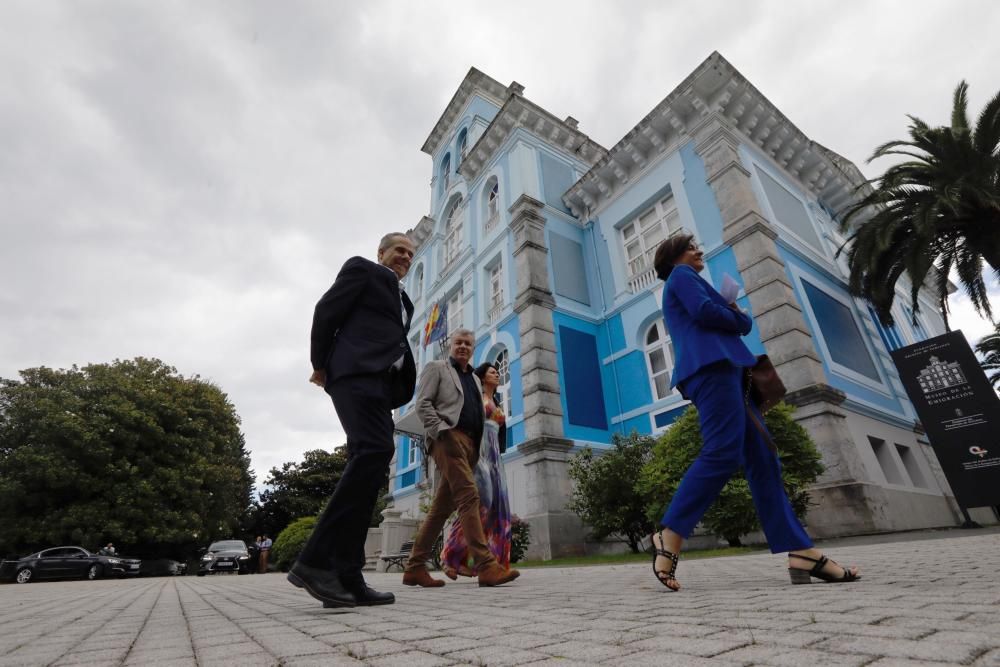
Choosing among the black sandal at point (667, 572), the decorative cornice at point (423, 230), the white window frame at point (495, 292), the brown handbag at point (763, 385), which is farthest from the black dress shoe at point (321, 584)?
the decorative cornice at point (423, 230)

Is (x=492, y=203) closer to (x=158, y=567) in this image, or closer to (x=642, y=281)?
(x=642, y=281)

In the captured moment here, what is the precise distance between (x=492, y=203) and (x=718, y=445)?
16493mm

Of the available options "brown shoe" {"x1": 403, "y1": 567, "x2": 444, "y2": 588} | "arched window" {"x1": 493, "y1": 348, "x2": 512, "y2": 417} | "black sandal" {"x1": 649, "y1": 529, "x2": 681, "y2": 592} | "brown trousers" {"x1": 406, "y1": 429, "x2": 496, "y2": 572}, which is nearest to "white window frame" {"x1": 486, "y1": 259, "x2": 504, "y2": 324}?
"arched window" {"x1": 493, "y1": 348, "x2": 512, "y2": 417}

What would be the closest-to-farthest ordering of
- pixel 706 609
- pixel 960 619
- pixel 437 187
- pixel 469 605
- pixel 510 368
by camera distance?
pixel 960 619
pixel 706 609
pixel 469 605
pixel 510 368
pixel 437 187

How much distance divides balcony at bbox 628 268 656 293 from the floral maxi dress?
345 inches

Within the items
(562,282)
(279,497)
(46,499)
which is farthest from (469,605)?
→ (279,497)

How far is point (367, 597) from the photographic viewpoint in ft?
9.16

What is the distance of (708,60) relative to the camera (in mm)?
12047

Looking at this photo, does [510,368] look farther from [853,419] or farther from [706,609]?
[706,609]

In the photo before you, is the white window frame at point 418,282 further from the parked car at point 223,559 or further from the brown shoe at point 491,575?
the brown shoe at point 491,575

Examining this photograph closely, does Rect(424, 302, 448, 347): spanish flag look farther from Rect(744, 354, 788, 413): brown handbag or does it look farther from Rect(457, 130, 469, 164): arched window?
Rect(744, 354, 788, 413): brown handbag

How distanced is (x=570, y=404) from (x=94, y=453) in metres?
22.4

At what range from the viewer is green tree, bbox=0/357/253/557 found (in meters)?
21.1

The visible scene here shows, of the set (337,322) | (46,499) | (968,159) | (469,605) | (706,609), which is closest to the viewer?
(706,609)
